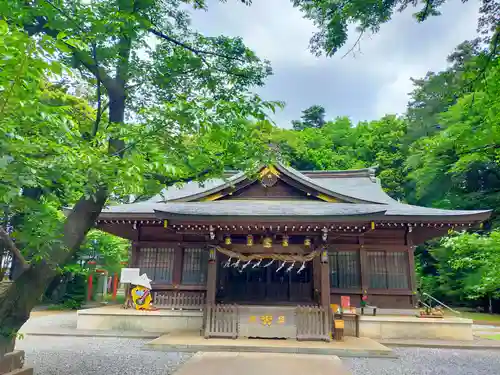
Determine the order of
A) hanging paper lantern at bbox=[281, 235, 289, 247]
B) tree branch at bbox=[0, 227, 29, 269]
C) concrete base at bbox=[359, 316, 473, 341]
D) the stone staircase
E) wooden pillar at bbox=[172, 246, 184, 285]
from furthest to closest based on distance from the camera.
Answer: wooden pillar at bbox=[172, 246, 184, 285] < concrete base at bbox=[359, 316, 473, 341] < hanging paper lantern at bbox=[281, 235, 289, 247] < the stone staircase < tree branch at bbox=[0, 227, 29, 269]

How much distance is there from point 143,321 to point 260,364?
5.00m

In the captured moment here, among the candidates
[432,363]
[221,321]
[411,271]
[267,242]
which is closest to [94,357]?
[221,321]

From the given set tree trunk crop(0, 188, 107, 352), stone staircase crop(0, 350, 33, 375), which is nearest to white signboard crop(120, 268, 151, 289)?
stone staircase crop(0, 350, 33, 375)

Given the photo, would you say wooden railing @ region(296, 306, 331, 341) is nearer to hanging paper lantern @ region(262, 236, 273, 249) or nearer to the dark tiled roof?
hanging paper lantern @ region(262, 236, 273, 249)

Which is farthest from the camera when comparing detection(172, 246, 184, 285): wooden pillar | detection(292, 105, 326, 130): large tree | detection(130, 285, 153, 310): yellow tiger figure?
detection(292, 105, 326, 130): large tree

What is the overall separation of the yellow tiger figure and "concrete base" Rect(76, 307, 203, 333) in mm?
652

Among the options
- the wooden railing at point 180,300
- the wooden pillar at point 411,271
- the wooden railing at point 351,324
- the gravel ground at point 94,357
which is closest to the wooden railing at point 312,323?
the wooden railing at point 351,324

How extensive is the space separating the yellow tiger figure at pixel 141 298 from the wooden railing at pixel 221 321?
2.92 metres

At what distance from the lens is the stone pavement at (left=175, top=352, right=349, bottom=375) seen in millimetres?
6117

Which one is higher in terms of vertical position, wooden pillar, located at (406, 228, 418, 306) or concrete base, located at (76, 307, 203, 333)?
wooden pillar, located at (406, 228, 418, 306)

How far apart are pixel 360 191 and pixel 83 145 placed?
13144mm

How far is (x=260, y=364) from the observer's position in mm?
6688

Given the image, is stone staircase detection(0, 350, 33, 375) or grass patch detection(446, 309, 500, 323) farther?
grass patch detection(446, 309, 500, 323)

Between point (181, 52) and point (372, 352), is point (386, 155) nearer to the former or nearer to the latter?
point (372, 352)
